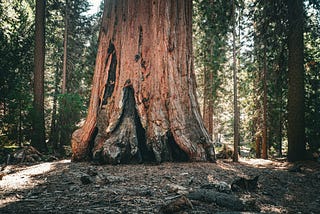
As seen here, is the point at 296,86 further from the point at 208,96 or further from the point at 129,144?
the point at 208,96

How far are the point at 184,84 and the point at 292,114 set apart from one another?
443 centimetres

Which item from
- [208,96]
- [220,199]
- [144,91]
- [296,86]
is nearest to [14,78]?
[144,91]

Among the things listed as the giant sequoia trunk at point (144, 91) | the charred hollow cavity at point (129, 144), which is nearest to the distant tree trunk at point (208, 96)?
the giant sequoia trunk at point (144, 91)

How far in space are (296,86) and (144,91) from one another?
5902 millimetres

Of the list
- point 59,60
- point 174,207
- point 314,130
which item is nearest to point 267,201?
point 174,207

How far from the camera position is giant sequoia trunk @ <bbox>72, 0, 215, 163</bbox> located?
658cm

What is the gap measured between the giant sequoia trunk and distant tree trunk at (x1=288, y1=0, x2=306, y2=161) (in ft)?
12.2

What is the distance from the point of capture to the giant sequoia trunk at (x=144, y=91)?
21.6 ft

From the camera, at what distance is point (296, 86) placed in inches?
337

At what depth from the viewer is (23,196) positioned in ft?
10.9

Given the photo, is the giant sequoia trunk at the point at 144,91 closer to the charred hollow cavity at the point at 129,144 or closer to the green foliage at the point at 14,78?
the charred hollow cavity at the point at 129,144

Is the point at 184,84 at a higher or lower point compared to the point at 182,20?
lower

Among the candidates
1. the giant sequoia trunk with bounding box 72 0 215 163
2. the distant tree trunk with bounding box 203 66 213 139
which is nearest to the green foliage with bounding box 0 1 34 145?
the giant sequoia trunk with bounding box 72 0 215 163

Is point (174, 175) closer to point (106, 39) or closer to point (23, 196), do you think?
point (23, 196)
